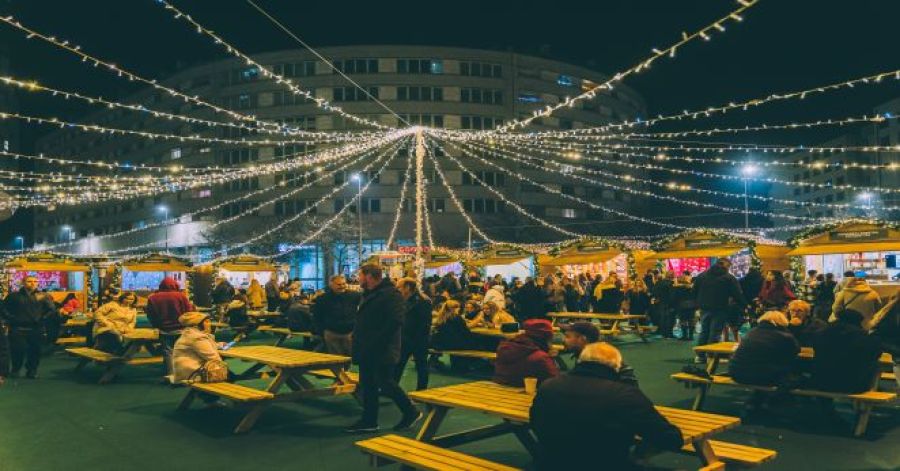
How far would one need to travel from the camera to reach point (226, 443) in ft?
20.8

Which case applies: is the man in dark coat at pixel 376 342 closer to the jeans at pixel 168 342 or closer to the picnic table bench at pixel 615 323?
the jeans at pixel 168 342

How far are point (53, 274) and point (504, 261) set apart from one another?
58.2ft

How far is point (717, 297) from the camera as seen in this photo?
1086cm

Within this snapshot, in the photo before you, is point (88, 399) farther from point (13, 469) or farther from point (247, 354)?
point (13, 469)

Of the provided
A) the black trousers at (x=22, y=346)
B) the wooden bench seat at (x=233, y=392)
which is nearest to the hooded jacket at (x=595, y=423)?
the wooden bench seat at (x=233, y=392)

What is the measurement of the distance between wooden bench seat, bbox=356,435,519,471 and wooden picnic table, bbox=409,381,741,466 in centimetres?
42

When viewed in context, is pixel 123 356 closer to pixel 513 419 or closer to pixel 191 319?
pixel 191 319

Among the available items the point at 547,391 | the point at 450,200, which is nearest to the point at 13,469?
the point at 547,391

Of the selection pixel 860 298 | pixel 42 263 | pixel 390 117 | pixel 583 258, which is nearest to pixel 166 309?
pixel 860 298

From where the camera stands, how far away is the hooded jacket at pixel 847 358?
6.29 meters

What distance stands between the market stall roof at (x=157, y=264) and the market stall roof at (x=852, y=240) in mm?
19349

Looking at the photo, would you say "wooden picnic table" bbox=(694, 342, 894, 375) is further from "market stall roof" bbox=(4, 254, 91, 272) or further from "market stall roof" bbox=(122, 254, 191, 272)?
"market stall roof" bbox=(4, 254, 91, 272)

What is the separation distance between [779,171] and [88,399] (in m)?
97.9

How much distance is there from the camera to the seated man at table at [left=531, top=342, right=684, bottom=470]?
3.39m
